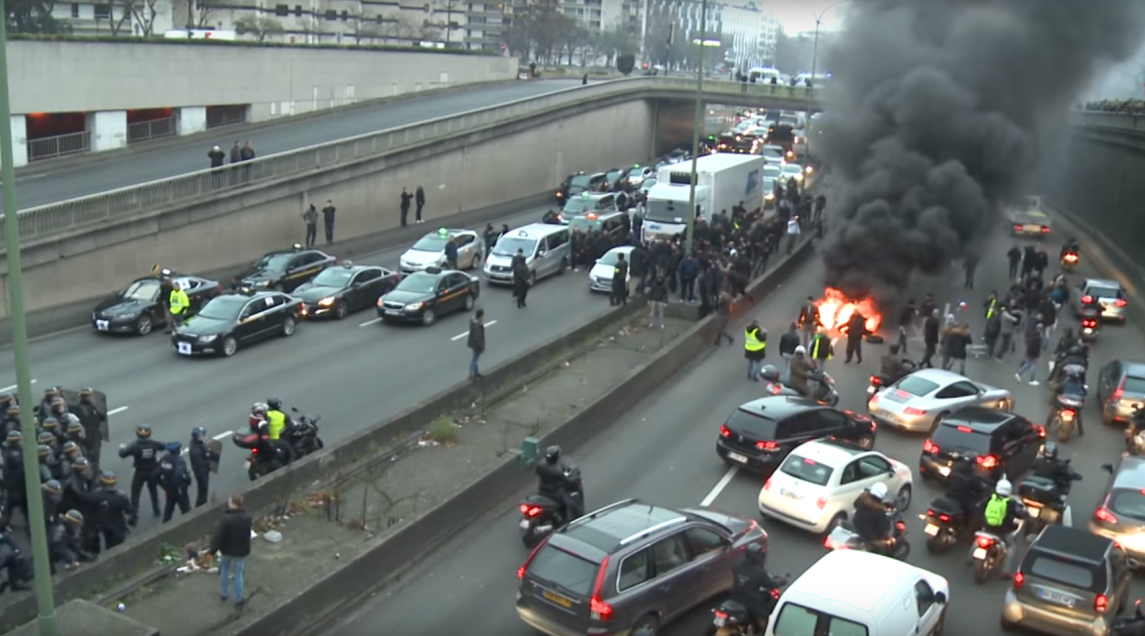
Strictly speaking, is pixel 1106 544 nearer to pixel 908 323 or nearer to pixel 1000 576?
pixel 1000 576

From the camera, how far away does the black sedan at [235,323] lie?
2111 centimetres

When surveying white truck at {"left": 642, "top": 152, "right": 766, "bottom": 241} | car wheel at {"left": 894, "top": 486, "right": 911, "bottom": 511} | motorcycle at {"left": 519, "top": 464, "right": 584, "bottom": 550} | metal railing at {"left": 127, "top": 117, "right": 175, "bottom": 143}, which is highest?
metal railing at {"left": 127, "top": 117, "right": 175, "bottom": 143}

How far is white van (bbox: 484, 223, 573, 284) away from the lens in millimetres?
28938

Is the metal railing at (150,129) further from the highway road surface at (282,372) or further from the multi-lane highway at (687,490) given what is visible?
the multi-lane highway at (687,490)

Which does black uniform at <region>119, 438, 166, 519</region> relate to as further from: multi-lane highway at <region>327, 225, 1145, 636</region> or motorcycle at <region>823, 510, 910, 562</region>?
motorcycle at <region>823, 510, 910, 562</region>

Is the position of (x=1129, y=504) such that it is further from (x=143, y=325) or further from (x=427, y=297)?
(x=143, y=325)

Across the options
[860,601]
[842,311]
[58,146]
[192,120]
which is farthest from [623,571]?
[192,120]

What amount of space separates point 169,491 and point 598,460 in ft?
21.1

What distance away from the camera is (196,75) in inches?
1734

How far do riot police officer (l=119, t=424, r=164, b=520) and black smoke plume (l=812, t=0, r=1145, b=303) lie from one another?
19.2 metres

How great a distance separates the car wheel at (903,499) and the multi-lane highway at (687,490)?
0.20 meters

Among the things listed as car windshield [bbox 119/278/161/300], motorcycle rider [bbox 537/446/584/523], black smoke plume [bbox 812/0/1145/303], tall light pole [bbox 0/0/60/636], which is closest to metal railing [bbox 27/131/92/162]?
car windshield [bbox 119/278/161/300]

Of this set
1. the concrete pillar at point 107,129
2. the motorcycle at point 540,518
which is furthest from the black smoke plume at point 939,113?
the concrete pillar at point 107,129

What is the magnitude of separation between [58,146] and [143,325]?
1794 centimetres
